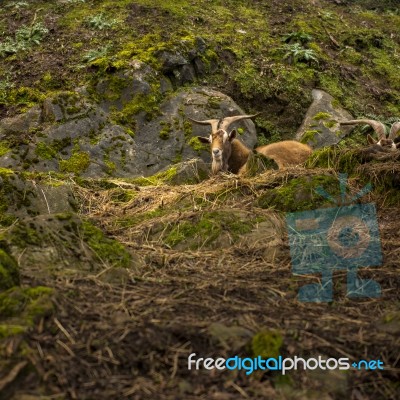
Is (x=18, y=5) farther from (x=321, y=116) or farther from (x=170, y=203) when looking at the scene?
(x=170, y=203)

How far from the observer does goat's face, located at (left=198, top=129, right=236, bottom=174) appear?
38.5ft

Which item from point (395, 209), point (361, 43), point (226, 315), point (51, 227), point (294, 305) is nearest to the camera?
point (226, 315)

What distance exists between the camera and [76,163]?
36.2 feet

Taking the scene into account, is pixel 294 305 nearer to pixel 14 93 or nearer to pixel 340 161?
pixel 340 161

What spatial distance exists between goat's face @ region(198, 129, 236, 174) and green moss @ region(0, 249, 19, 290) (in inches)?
288

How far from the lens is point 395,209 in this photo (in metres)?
7.43

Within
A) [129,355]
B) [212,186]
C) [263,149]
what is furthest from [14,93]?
[129,355]

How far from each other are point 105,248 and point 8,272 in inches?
51.0

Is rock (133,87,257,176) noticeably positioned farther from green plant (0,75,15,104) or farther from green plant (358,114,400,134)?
green plant (358,114,400,134)

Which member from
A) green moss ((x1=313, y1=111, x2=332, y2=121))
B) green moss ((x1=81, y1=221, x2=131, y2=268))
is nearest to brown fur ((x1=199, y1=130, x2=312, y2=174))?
green moss ((x1=313, y1=111, x2=332, y2=121))

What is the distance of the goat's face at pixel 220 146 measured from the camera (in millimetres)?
11727

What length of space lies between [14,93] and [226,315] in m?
10.4

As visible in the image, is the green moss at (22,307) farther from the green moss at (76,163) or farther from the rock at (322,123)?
the rock at (322,123)

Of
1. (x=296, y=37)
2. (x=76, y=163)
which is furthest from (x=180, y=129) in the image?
(x=296, y=37)
